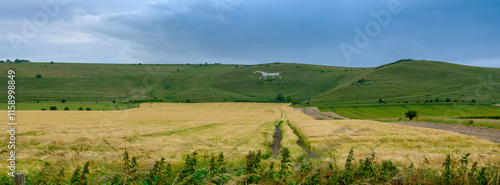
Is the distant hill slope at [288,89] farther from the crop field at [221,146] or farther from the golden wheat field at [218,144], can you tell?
the crop field at [221,146]

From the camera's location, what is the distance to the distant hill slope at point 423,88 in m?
140

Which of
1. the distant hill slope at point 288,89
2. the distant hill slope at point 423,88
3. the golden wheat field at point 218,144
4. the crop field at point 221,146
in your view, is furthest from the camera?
the distant hill slope at point 288,89

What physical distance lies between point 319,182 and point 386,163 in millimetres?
2618

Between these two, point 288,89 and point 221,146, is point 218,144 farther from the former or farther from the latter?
point 288,89

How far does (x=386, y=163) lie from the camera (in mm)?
8016

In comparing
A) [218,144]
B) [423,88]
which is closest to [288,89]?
[423,88]

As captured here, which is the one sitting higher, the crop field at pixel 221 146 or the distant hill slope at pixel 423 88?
the distant hill slope at pixel 423 88

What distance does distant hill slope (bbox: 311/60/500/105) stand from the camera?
140 metres

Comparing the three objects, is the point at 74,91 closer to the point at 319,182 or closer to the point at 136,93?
the point at 136,93

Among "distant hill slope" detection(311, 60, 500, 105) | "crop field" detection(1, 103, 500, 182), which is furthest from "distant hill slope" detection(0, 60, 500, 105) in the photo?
"crop field" detection(1, 103, 500, 182)

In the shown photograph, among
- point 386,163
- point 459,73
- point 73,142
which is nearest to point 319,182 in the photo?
point 386,163

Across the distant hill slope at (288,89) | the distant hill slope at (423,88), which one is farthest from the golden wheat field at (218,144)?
the distant hill slope at (423,88)

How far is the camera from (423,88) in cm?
16338

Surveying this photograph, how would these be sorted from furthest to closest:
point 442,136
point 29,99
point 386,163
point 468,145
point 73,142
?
point 29,99, point 442,136, point 468,145, point 73,142, point 386,163
